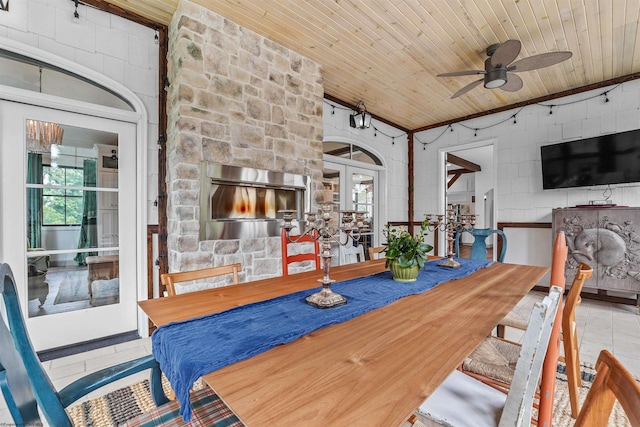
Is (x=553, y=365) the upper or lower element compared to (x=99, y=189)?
lower

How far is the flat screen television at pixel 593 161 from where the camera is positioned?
11.5ft

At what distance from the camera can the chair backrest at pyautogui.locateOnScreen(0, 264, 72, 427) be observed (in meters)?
0.67

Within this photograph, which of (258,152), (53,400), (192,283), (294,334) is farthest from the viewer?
(258,152)

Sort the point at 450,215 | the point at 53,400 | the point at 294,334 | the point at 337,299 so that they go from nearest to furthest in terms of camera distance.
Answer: the point at 53,400 < the point at 294,334 < the point at 337,299 < the point at 450,215

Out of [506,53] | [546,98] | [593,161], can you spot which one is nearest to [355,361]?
[506,53]

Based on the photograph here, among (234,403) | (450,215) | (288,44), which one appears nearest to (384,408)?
(234,403)

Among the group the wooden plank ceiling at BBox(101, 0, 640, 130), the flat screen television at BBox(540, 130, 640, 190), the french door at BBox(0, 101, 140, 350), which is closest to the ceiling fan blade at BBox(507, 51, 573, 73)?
the wooden plank ceiling at BBox(101, 0, 640, 130)

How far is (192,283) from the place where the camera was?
2.57 m

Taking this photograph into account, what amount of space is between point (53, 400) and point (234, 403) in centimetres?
50

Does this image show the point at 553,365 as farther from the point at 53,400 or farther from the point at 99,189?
the point at 99,189

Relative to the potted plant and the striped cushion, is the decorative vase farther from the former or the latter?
the striped cushion

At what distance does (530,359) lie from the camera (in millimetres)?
712

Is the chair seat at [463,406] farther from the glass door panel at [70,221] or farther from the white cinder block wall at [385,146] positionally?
the white cinder block wall at [385,146]

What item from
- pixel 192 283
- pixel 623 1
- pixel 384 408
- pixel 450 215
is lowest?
pixel 192 283
